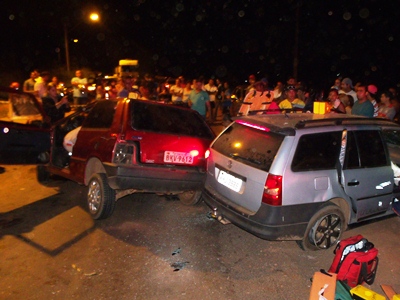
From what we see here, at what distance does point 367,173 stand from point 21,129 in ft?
18.4

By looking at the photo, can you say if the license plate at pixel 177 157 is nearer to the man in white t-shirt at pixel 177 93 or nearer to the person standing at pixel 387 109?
the person standing at pixel 387 109

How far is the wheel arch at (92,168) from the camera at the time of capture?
562 centimetres

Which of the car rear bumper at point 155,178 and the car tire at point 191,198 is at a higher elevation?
the car rear bumper at point 155,178

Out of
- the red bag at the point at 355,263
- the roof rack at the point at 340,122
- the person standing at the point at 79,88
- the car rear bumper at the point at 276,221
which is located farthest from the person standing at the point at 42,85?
the red bag at the point at 355,263

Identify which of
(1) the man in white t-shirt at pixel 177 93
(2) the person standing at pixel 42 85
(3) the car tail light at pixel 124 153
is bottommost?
(3) the car tail light at pixel 124 153

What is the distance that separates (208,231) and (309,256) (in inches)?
52.8

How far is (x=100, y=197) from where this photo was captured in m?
5.39

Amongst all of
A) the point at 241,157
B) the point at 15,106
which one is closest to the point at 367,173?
the point at 241,157

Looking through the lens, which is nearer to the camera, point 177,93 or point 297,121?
point 297,121

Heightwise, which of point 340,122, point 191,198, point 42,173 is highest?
point 340,122

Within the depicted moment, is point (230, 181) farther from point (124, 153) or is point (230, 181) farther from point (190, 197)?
point (190, 197)

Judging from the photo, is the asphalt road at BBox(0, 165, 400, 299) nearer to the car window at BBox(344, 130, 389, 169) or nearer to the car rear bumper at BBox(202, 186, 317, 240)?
the car rear bumper at BBox(202, 186, 317, 240)

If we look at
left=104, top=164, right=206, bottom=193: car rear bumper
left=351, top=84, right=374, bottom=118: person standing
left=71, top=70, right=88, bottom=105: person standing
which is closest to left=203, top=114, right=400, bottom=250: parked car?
left=104, top=164, right=206, bottom=193: car rear bumper

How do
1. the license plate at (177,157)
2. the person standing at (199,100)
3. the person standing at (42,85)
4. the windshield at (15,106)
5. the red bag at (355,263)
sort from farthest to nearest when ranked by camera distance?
the person standing at (42,85) → the person standing at (199,100) → the windshield at (15,106) → the license plate at (177,157) → the red bag at (355,263)
